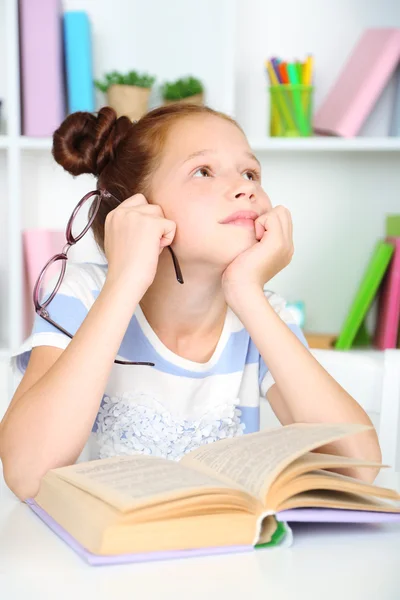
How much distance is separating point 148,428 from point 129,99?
1.22m

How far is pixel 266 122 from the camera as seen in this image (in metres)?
2.38

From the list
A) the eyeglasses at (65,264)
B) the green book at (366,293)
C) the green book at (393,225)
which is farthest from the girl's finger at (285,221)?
the green book at (393,225)

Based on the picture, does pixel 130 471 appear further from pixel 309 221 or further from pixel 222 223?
pixel 309 221

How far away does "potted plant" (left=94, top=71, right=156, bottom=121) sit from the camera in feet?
7.07

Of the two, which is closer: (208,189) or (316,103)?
(208,189)

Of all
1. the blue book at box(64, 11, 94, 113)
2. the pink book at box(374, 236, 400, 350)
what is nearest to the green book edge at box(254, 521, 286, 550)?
the pink book at box(374, 236, 400, 350)

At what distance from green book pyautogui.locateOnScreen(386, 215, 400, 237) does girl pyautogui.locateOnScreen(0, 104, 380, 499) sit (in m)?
0.87

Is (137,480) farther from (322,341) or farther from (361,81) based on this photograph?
(361,81)

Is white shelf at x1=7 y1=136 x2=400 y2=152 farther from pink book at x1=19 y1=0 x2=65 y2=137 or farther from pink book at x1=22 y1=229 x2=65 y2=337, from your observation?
pink book at x1=22 y1=229 x2=65 y2=337

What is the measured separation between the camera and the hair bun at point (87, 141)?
131cm

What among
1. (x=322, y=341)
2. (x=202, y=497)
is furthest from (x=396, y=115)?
(x=202, y=497)

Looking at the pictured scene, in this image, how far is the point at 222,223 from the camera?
1.19m

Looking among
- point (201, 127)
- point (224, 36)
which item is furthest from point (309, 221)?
point (201, 127)

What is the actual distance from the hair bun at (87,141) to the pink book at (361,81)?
0.94 metres
